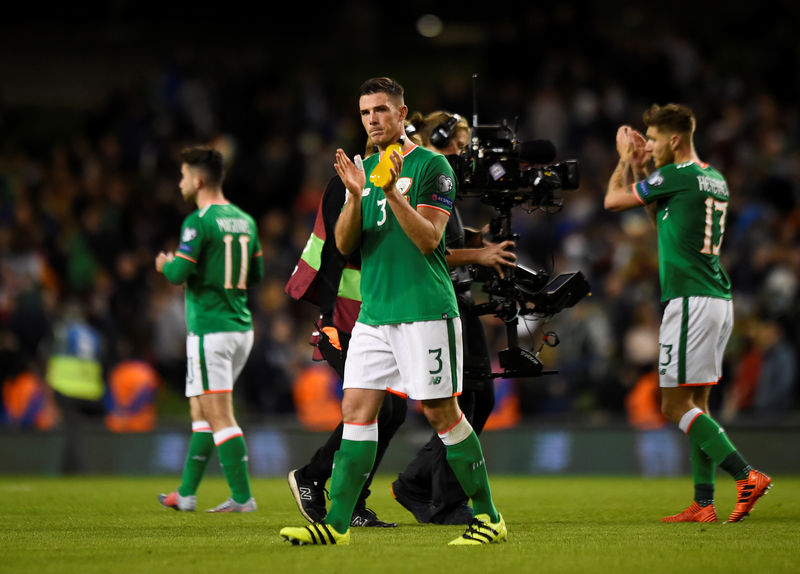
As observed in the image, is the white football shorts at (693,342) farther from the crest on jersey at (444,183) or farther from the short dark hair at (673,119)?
the crest on jersey at (444,183)

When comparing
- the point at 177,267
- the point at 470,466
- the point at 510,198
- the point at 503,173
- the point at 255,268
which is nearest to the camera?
the point at 470,466

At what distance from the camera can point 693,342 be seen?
7.85 metres

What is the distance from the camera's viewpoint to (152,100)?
20.9 meters

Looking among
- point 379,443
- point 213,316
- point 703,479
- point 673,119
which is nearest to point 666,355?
point 703,479

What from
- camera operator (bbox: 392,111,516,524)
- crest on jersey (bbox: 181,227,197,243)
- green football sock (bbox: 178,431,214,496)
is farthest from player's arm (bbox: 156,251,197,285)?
camera operator (bbox: 392,111,516,524)

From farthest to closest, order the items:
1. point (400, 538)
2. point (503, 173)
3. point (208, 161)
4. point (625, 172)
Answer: point (208, 161), point (625, 172), point (503, 173), point (400, 538)

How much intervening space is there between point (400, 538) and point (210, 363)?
2.51 m

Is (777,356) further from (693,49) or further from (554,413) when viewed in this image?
(693,49)

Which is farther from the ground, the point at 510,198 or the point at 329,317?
the point at 510,198

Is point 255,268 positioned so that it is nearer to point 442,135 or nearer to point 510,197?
point 442,135

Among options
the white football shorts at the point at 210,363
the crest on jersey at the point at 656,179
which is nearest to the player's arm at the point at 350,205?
the crest on jersey at the point at 656,179

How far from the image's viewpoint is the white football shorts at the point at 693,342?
309 inches

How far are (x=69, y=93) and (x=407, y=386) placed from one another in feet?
60.1

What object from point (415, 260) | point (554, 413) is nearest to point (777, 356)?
point (554, 413)
